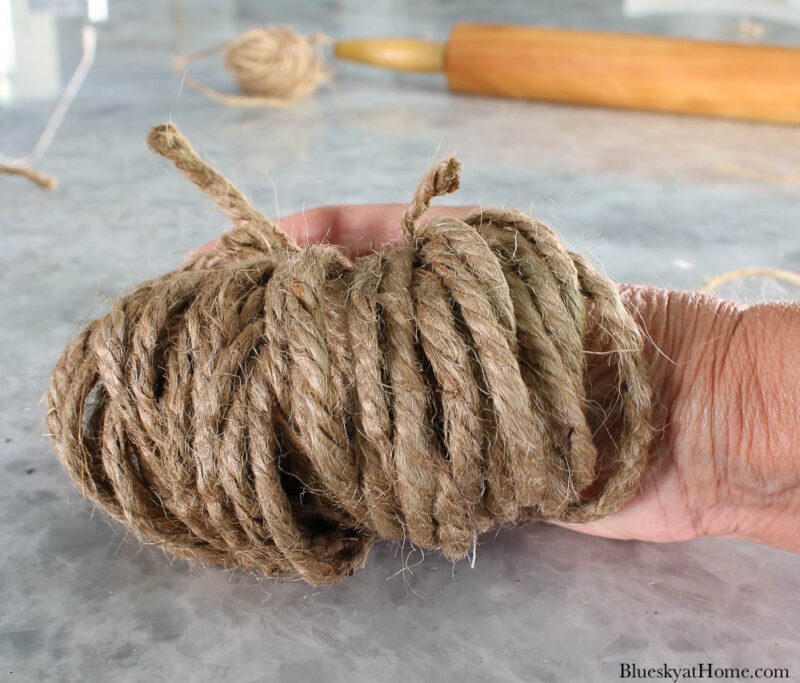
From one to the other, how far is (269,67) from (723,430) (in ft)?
6.89

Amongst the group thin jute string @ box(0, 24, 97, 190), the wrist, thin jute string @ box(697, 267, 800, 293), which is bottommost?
thin jute string @ box(697, 267, 800, 293)

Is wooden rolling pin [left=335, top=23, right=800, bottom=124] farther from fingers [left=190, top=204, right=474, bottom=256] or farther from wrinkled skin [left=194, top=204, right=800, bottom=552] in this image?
wrinkled skin [left=194, top=204, right=800, bottom=552]

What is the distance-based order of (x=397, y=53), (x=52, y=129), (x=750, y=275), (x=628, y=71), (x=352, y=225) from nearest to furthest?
(x=352, y=225)
(x=750, y=275)
(x=52, y=129)
(x=628, y=71)
(x=397, y=53)

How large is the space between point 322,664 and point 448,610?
0.43ft

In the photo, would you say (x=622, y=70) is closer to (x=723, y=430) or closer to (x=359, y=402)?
(x=723, y=430)

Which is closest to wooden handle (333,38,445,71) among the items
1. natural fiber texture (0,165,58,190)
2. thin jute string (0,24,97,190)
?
thin jute string (0,24,97,190)

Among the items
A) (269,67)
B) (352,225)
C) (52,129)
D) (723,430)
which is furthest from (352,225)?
(269,67)

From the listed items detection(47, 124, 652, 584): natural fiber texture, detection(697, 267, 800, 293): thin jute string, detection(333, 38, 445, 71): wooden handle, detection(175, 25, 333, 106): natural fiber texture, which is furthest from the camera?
detection(333, 38, 445, 71): wooden handle

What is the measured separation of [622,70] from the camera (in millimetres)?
2643

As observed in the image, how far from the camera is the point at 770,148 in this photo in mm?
2355

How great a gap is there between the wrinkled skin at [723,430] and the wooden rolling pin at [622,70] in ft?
5.98

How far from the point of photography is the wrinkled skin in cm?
86

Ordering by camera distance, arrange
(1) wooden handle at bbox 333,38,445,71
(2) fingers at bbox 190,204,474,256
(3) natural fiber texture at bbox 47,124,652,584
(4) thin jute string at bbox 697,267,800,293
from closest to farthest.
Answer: (3) natural fiber texture at bbox 47,124,652,584
(2) fingers at bbox 190,204,474,256
(4) thin jute string at bbox 697,267,800,293
(1) wooden handle at bbox 333,38,445,71

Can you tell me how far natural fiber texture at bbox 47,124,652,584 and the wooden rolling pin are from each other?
1.91 meters
